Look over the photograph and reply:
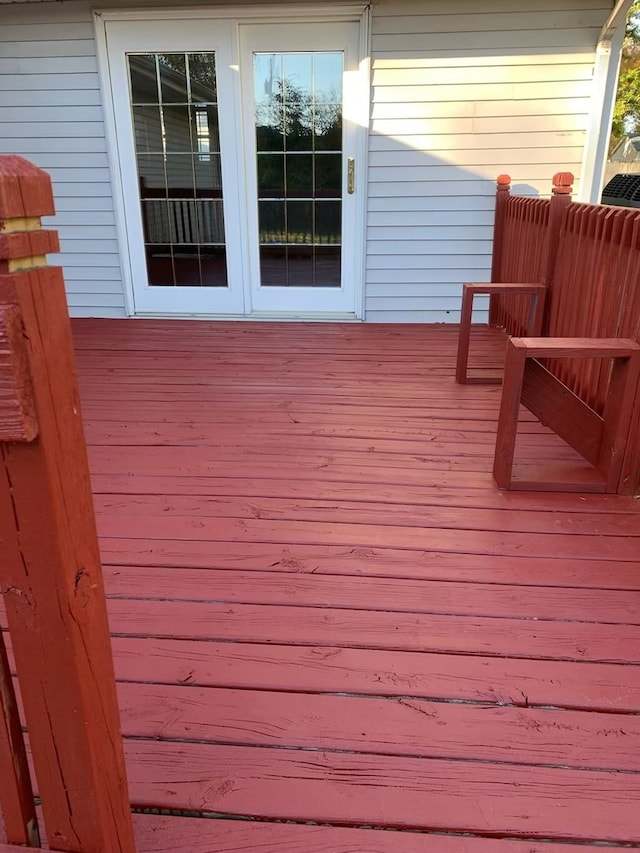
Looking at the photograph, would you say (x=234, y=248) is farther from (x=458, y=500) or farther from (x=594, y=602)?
(x=594, y=602)

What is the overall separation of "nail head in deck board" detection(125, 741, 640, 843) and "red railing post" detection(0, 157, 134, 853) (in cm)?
34

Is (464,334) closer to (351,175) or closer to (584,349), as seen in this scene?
(584,349)

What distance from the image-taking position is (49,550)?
673 millimetres

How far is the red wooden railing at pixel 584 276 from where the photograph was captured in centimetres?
224

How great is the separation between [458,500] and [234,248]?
3325 millimetres

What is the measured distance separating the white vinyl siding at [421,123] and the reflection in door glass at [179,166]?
313 mm

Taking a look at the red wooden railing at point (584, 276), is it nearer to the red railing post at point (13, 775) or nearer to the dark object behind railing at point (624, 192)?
the dark object behind railing at point (624, 192)

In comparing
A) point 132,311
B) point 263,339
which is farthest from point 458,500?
point 132,311

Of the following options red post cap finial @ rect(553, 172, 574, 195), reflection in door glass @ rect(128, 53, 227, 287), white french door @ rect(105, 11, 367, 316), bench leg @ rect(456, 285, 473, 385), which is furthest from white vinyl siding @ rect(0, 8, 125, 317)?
red post cap finial @ rect(553, 172, 574, 195)

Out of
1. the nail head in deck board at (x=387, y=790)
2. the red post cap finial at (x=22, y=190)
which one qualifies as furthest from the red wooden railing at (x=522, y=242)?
the red post cap finial at (x=22, y=190)

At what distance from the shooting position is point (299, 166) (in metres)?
4.61

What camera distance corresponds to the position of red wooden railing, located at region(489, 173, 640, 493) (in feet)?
7.34

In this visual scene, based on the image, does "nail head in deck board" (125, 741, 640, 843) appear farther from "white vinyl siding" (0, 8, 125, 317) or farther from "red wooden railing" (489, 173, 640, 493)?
"white vinyl siding" (0, 8, 125, 317)

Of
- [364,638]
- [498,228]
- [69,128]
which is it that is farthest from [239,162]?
[364,638]
